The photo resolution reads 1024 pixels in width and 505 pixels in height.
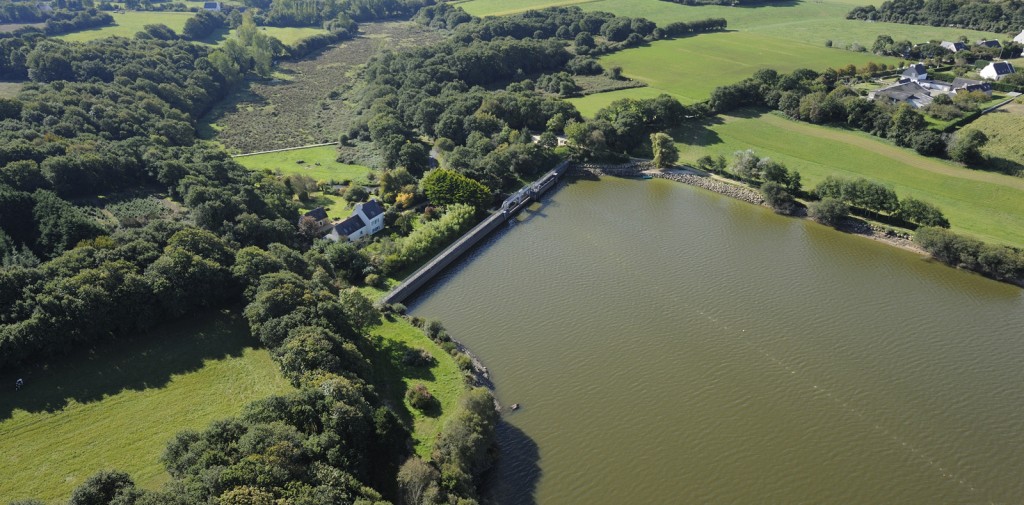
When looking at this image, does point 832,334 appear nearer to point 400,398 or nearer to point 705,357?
point 705,357

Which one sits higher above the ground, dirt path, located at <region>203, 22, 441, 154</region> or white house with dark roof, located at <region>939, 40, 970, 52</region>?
white house with dark roof, located at <region>939, 40, 970, 52</region>

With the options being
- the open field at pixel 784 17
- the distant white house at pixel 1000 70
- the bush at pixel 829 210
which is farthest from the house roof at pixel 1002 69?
the bush at pixel 829 210

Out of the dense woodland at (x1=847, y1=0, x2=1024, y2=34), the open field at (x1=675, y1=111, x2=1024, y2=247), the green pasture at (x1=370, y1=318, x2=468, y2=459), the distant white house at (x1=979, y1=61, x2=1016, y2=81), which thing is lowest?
the green pasture at (x1=370, y1=318, x2=468, y2=459)

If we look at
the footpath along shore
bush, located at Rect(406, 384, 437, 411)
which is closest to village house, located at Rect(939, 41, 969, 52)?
the footpath along shore

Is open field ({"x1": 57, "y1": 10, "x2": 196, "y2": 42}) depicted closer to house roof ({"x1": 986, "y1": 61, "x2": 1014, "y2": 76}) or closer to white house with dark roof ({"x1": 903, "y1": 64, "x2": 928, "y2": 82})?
white house with dark roof ({"x1": 903, "y1": 64, "x2": 928, "y2": 82})

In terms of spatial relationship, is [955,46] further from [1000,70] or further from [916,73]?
[916,73]

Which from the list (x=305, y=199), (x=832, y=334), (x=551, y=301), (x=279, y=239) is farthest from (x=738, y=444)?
(x=305, y=199)
